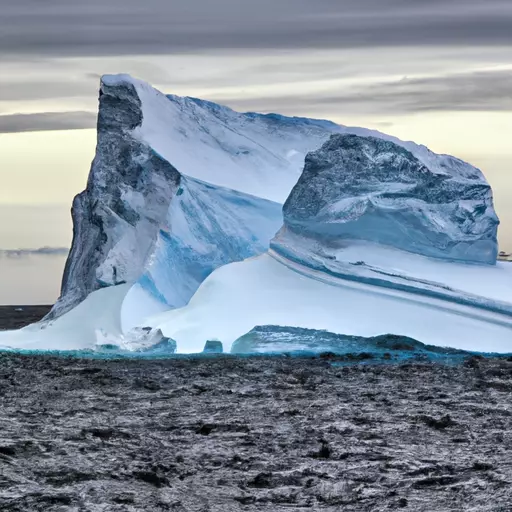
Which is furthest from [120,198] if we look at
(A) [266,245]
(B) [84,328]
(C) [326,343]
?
(C) [326,343]

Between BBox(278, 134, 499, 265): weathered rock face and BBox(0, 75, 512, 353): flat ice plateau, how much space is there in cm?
2

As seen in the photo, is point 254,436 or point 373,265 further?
point 373,265

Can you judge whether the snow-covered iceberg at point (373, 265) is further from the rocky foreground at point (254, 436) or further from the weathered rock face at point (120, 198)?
the weathered rock face at point (120, 198)

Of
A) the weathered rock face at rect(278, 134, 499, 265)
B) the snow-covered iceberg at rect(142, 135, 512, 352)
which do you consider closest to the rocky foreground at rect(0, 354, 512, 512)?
the snow-covered iceberg at rect(142, 135, 512, 352)

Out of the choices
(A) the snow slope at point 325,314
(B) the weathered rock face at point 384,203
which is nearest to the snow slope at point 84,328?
(A) the snow slope at point 325,314

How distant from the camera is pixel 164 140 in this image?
1867 centimetres

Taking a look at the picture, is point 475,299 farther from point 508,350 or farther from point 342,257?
point 342,257

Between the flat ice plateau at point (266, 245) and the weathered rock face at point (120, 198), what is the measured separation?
22 mm

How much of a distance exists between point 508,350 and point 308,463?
6.72 meters

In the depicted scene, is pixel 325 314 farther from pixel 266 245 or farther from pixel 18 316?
pixel 18 316

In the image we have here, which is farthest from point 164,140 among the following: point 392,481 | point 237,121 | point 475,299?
point 392,481

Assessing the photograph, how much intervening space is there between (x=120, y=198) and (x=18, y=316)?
899cm

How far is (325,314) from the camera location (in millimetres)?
16391

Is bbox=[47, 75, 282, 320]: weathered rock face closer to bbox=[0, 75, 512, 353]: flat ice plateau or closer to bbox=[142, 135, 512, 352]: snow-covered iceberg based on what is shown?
bbox=[0, 75, 512, 353]: flat ice plateau
